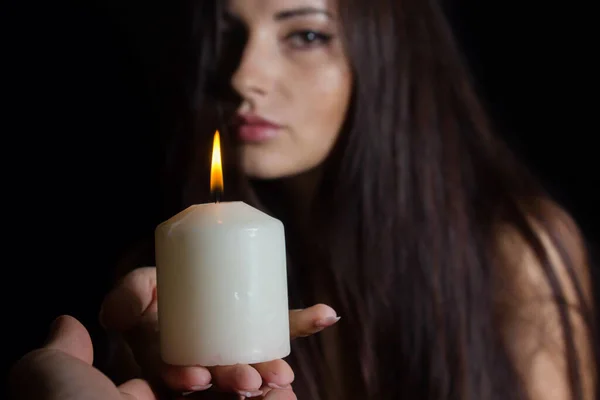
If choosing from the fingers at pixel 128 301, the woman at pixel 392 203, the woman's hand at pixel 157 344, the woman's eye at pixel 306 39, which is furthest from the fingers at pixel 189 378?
the woman's eye at pixel 306 39

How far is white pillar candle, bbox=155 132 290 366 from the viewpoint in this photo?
0.41 m

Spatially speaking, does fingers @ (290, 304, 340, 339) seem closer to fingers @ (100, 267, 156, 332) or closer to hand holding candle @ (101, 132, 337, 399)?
hand holding candle @ (101, 132, 337, 399)

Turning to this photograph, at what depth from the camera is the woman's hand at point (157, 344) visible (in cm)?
44

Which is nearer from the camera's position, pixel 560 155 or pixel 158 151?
pixel 560 155

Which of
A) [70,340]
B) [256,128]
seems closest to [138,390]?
[70,340]

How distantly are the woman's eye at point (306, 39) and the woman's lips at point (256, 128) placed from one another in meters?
0.10

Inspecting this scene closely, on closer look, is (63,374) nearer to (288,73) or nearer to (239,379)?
(239,379)

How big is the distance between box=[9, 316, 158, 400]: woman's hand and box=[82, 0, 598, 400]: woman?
1.18ft

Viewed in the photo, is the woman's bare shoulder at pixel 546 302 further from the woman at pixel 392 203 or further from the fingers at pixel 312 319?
the fingers at pixel 312 319

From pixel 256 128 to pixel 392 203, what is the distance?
20 cm

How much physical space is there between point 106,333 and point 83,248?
112 mm

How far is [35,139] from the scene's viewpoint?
0.77m

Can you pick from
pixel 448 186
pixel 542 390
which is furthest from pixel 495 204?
pixel 542 390

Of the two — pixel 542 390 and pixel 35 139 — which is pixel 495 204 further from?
pixel 35 139
